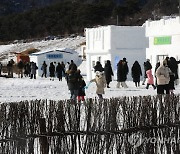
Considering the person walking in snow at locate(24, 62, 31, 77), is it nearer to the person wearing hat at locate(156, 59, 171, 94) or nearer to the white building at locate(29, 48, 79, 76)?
the white building at locate(29, 48, 79, 76)

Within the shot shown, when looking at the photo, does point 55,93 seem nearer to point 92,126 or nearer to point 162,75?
point 162,75

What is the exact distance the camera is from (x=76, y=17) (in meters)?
96.9

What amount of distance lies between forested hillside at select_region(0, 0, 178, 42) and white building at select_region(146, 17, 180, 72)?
54708 mm

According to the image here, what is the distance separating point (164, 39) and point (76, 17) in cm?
7188

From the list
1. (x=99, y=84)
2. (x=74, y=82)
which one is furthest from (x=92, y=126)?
(x=99, y=84)

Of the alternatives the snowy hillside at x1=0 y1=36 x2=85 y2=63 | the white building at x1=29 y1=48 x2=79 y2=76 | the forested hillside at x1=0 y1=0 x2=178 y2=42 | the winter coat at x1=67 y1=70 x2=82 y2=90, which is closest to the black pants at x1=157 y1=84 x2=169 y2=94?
the winter coat at x1=67 y1=70 x2=82 y2=90

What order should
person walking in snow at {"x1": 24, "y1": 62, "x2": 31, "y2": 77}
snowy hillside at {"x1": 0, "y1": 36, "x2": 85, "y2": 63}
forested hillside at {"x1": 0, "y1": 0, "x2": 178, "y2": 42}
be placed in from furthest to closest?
forested hillside at {"x1": 0, "y1": 0, "x2": 178, "y2": 42}, snowy hillside at {"x1": 0, "y1": 36, "x2": 85, "y2": 63}, person walking in snow at {"x1": 24, "y1": 62, "x2": 31, "y2": 77}

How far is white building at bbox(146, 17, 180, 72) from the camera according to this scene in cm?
2509

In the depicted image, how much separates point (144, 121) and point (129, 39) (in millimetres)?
26052

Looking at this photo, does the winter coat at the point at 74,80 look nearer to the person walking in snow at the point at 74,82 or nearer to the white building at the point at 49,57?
the person walking in snow at the point at 74,82

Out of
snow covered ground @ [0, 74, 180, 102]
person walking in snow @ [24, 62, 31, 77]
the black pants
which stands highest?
person walking in snow @ [24, 62, 31, 77]

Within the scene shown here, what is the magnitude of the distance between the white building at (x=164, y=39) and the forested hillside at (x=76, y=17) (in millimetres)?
54708

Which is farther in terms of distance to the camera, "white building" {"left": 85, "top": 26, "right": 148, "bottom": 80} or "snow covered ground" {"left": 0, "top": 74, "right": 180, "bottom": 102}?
"white building" {"left": 85, "top": 26, "right": 148, "bottom": 80}

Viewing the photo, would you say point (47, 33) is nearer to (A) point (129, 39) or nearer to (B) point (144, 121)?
(A) point (129, 39)
